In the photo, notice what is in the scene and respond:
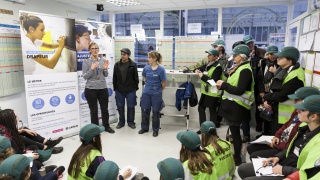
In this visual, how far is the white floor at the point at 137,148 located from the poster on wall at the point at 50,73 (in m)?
0.41

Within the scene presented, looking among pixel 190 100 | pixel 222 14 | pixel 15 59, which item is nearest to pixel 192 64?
pixel 190 100

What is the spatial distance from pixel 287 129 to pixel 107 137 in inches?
108

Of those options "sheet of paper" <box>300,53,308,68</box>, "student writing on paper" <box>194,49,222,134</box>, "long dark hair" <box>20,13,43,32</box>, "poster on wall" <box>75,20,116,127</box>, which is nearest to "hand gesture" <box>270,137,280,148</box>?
"sheet of paper" <box>300,53,308,68</box>

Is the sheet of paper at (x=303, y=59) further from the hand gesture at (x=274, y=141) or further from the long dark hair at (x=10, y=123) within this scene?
the long dark hair at (x=10, y=123)

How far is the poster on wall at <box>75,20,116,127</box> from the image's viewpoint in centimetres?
394

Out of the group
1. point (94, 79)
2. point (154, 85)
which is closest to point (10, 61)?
point (94, 79)

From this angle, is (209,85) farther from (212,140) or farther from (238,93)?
(212,140)

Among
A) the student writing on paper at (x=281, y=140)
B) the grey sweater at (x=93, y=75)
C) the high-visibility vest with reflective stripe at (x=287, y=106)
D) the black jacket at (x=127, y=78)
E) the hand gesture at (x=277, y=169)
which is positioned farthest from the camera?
the black jacket at (x=127, y=78)

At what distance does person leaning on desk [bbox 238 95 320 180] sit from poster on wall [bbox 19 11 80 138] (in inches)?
115

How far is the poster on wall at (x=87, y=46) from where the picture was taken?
3.94 m

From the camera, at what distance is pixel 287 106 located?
2.58 metres

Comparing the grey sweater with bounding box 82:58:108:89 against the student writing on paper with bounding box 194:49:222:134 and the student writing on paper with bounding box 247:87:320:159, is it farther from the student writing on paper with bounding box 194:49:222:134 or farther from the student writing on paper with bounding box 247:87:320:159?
the student writing on paper with bounding box 247:87:320:159

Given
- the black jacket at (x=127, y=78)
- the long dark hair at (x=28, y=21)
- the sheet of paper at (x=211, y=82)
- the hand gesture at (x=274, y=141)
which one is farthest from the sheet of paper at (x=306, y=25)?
the long dark hair at (x=28, y=21)

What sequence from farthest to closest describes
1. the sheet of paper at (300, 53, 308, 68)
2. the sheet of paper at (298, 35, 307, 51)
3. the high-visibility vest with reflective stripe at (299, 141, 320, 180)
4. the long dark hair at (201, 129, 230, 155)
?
the sheet of paper at (298, 35, 307, 51)
the sheet of paper at (300, 53, 308, 68)
the long dark hair at (201, 129, 230, 155)
the high-visibility vest with reflective stripe at (299, 141, 320, 180)
